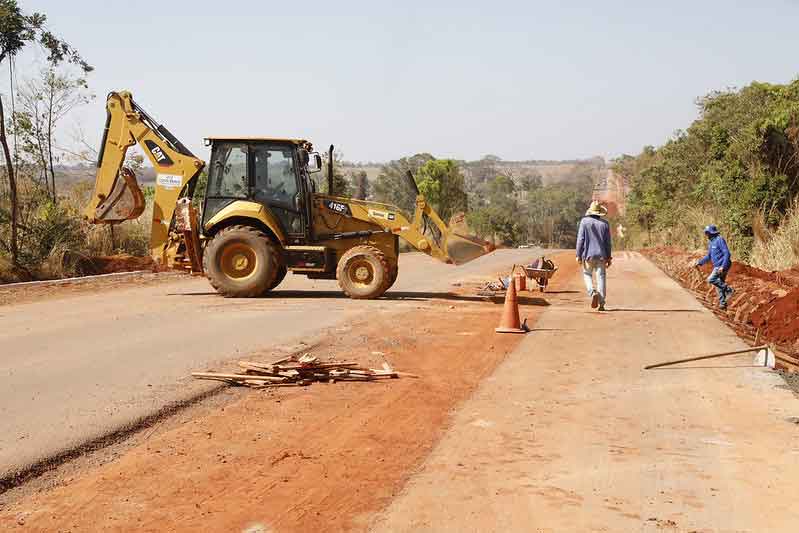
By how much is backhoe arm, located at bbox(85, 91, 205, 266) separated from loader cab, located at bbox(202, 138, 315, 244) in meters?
1.01

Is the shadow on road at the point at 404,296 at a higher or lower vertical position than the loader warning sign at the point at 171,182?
lower

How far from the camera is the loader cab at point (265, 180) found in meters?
18.2

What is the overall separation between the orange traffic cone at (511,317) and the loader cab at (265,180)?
5493 millimetres

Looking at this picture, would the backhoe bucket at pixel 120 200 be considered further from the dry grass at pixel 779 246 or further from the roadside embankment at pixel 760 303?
the dry grass at pixel 779 246

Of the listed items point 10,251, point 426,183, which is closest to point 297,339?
point 10,251

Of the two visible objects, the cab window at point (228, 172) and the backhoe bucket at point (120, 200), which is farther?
the backhoe bucket at point (120, 200)

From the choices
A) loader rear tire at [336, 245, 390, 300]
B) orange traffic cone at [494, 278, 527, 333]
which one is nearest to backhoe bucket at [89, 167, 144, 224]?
loader rear tire at [336, 245, 390, 300]

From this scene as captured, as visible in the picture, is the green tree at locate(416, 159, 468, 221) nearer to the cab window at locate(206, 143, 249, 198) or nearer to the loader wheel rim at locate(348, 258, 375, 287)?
the loader wheel rim at locate(348, 258, 375, 287)

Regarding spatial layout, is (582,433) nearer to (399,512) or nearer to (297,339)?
(399,512)

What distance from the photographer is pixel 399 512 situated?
229 inches

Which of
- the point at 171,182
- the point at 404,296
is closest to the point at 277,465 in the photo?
the point at 404,296

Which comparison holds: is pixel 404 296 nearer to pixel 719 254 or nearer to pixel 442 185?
pixel 719 254

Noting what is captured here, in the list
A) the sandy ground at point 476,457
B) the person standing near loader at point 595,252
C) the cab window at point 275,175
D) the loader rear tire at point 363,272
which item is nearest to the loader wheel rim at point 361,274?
the loader rear tire at point 363,272

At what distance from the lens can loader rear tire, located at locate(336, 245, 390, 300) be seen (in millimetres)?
18094
